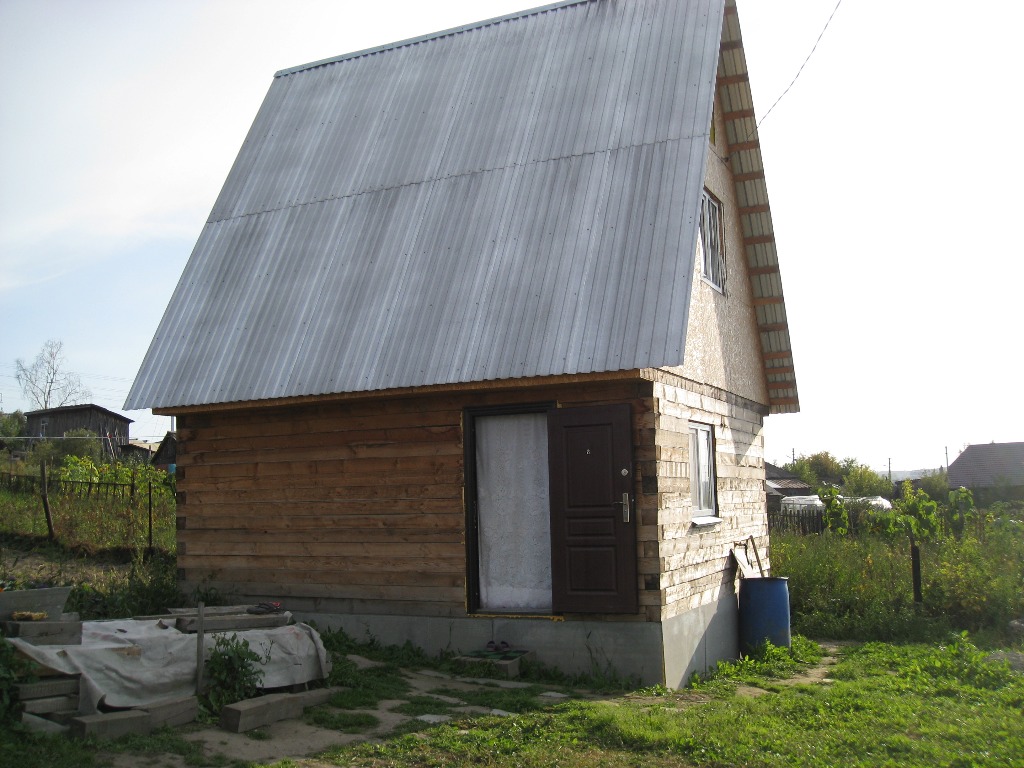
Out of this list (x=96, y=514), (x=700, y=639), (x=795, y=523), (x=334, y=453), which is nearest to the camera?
(x=700, y=639)

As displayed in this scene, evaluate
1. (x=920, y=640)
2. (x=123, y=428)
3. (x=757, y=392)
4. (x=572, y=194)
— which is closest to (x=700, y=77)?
(x=572, y=194)

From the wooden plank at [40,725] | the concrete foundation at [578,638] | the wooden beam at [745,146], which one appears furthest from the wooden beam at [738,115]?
the wooden plank at [40,725]

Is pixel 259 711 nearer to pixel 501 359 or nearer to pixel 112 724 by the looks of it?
pixel 112 724

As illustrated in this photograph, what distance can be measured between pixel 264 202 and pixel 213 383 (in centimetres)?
348

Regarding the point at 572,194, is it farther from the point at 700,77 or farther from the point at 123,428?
the point at 123,428

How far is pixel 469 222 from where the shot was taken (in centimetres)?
1147

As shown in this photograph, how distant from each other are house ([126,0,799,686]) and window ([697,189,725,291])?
0.06 metres

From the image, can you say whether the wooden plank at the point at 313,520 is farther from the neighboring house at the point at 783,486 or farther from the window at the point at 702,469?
the neighboring house at the point at 783,486

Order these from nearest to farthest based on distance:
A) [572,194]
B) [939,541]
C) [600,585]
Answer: [600,585] → [572,194] → [939,541]

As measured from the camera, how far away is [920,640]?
→ 12930 mm

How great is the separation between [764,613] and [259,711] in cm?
686

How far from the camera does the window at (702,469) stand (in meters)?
11.1

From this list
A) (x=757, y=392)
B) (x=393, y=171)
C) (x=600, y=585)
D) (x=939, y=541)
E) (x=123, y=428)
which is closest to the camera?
(x=600, y=585)

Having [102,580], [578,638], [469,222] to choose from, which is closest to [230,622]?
[578,638]
